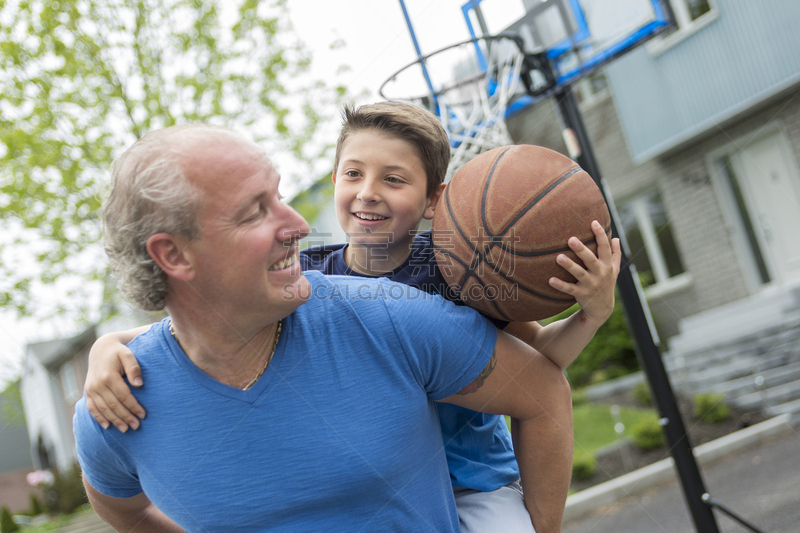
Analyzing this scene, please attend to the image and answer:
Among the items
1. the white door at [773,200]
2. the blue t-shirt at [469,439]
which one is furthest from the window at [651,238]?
the blue t-shirt at [469,439]

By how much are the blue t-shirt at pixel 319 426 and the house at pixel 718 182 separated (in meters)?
7.74

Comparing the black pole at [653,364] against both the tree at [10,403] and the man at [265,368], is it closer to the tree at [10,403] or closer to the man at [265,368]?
the man at [265,368]

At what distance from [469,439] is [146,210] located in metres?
1.34

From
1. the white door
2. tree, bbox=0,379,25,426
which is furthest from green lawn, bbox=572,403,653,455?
tree, bbox=0,379,25,426

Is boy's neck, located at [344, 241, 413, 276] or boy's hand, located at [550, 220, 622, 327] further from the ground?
boy's neck, located at [344, 241, 413, 276]

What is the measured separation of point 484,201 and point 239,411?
1.05m

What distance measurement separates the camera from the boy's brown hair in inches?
96.3

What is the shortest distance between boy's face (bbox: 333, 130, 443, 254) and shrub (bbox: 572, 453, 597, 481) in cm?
548

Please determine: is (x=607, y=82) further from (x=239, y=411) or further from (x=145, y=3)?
(x=239, y=411)

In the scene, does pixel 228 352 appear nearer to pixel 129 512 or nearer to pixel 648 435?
pixel 129 512

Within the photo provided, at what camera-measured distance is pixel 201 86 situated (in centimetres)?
860

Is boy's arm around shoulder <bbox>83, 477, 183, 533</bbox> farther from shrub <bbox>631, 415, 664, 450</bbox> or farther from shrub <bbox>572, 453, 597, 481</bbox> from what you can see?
shrub <bbox>631, 415, 664, 450</bbox>

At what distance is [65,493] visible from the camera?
65.1 ft

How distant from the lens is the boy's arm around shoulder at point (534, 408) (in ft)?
5.70
